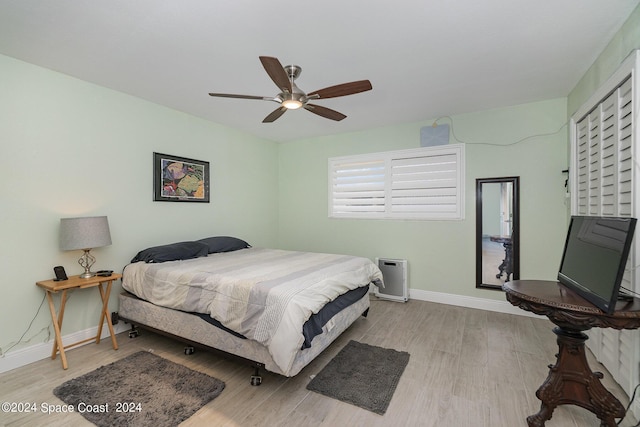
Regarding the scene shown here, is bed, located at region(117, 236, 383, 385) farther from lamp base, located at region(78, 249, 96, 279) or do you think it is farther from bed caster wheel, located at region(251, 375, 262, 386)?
lamp base, located at region(78, 249, 96, 279)

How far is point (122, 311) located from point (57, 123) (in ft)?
6.33

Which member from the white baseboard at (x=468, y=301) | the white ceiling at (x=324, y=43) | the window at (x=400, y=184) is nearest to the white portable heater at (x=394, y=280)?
the white baseboard at (x=468, y=301)

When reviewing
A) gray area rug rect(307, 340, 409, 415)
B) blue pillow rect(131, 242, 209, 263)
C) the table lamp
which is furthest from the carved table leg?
the table lamp

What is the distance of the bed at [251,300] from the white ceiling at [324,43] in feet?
5.98

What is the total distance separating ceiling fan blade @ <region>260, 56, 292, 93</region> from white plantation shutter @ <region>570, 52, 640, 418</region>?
7.25 ft

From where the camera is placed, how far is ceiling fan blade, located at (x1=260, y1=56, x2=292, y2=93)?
1749mm

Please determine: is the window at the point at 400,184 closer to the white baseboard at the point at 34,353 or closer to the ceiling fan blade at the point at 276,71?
the ceiling fan blade at the point at 276,71

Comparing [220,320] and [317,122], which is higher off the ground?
[317,122]

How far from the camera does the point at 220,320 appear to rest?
7.26 ft

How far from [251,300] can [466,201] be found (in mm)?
3117

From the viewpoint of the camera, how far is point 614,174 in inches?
81.2

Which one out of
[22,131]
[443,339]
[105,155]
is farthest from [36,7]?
[443,339]

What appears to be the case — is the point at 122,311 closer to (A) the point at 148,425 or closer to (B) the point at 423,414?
(A) the point at 148,425

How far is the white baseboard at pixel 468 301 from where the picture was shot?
3574 mm
